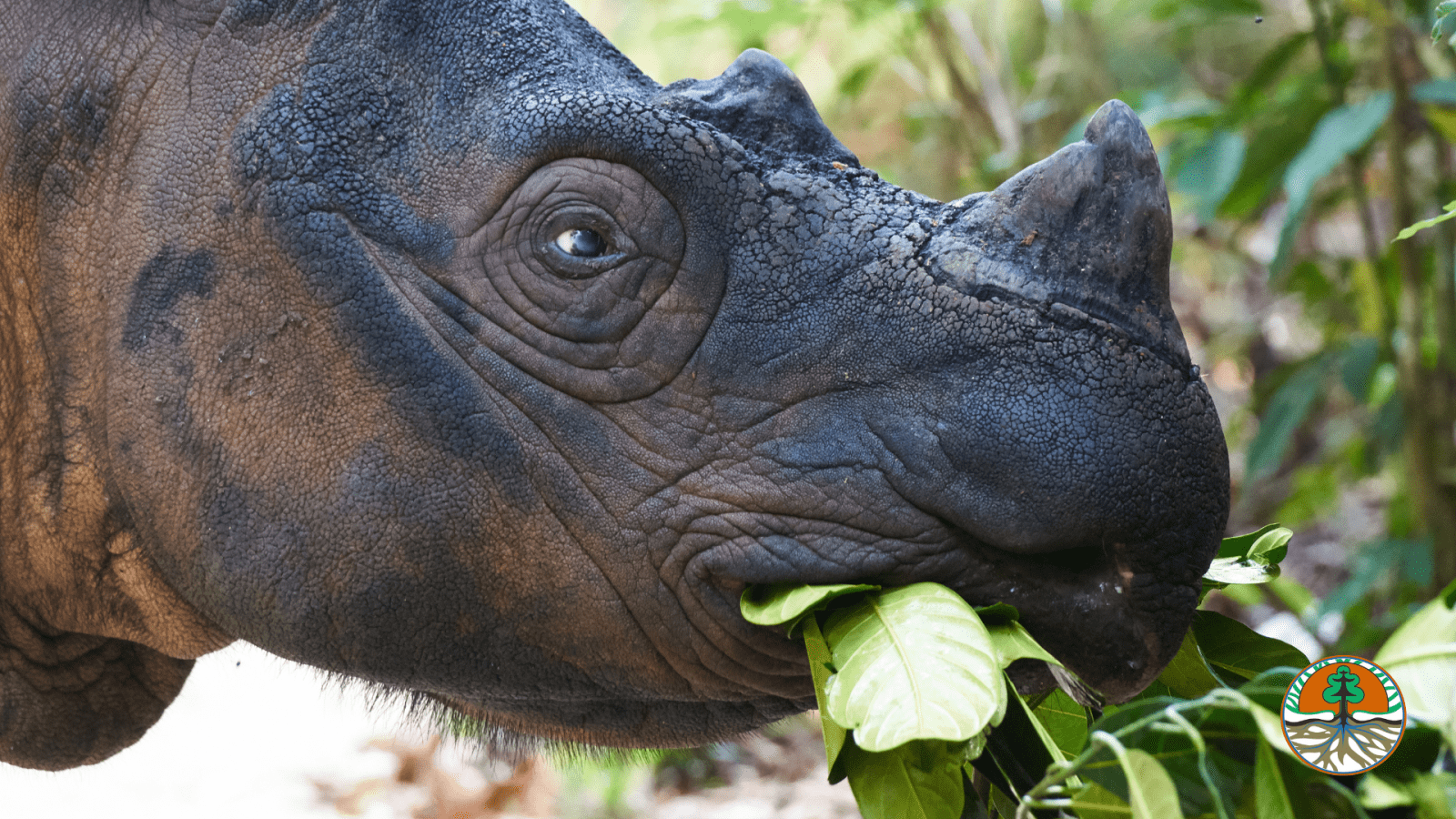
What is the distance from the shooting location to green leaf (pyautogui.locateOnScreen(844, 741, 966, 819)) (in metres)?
1.75

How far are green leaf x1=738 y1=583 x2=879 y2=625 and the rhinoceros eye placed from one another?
64cm

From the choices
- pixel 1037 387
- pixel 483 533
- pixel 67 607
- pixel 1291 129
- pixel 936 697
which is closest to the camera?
pixel 936 697

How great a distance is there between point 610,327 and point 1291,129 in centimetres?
349

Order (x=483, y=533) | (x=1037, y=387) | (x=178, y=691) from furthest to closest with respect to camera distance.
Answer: (x=178, y=691), (x=483, y=533), (x=1037, y=387)

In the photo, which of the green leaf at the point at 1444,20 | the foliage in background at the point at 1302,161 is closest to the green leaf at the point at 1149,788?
the green leaf at the point at 1444,20

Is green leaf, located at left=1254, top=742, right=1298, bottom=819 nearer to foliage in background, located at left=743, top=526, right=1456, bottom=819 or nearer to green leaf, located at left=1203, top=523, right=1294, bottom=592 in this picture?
foliage in background, located at left=743, top=526, right=1456, bottom=819

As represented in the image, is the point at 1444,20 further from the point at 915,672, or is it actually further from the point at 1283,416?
the point at 1283,416

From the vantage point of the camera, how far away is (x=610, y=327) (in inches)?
86.1

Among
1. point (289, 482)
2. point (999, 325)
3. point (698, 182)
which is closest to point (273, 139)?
point (289, 482)

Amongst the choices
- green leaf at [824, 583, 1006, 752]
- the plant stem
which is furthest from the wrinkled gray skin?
the plant stem

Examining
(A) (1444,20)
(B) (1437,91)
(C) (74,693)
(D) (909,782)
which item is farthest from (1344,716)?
(B) (1437,91)

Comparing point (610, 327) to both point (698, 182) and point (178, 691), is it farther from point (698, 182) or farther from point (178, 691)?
point (178, 691)

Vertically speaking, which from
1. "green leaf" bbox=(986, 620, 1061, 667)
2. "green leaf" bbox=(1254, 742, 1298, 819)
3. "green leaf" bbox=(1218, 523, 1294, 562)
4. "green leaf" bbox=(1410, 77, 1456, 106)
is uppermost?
"green leaf" bbox=(1410, 77, 1456, 106)

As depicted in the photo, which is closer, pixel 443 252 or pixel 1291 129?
pixel 443 252
